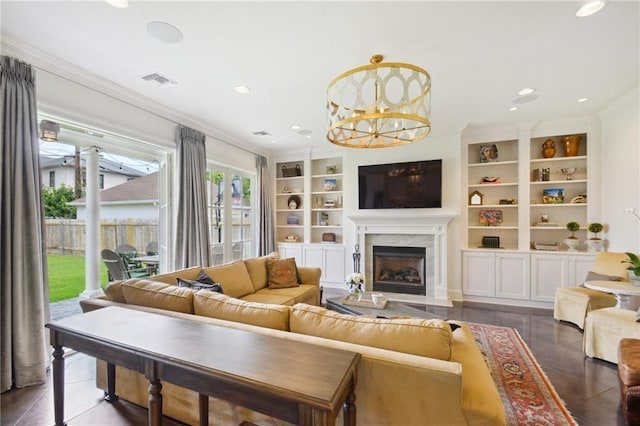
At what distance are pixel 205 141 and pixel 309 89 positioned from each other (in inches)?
85.0

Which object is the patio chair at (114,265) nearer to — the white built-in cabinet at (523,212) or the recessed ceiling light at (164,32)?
the recessed ceiling light at (164,32)

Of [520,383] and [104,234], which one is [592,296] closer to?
[520,383]

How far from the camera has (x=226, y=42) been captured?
7.83 feet

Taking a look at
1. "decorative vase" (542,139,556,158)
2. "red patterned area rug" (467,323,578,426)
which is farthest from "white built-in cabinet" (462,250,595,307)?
"decorative vase" (542,139,556,158)

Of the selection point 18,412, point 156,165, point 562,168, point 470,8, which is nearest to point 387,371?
point 470,8

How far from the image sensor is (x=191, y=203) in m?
4.08

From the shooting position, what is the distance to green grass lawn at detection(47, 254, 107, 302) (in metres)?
3.33

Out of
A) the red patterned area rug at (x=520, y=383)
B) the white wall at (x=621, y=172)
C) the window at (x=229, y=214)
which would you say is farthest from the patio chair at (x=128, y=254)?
the white wall at (x=621, y=172)

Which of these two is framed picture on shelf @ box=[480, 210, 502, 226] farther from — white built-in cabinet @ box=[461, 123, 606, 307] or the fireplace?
the fireplace

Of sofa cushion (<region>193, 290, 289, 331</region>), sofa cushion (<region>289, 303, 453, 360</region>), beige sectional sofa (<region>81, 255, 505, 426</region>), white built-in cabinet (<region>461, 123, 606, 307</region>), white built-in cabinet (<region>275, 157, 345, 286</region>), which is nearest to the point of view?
beige sectional sofa (<region>81, 255, 505, 426</region>)

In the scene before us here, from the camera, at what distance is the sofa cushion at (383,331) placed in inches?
52.7

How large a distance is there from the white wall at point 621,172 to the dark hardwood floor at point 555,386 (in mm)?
1531

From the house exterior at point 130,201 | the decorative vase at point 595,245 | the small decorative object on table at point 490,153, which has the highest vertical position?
the small decorative object on table at point 490,153

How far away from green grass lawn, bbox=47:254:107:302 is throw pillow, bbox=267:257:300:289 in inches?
82.8
